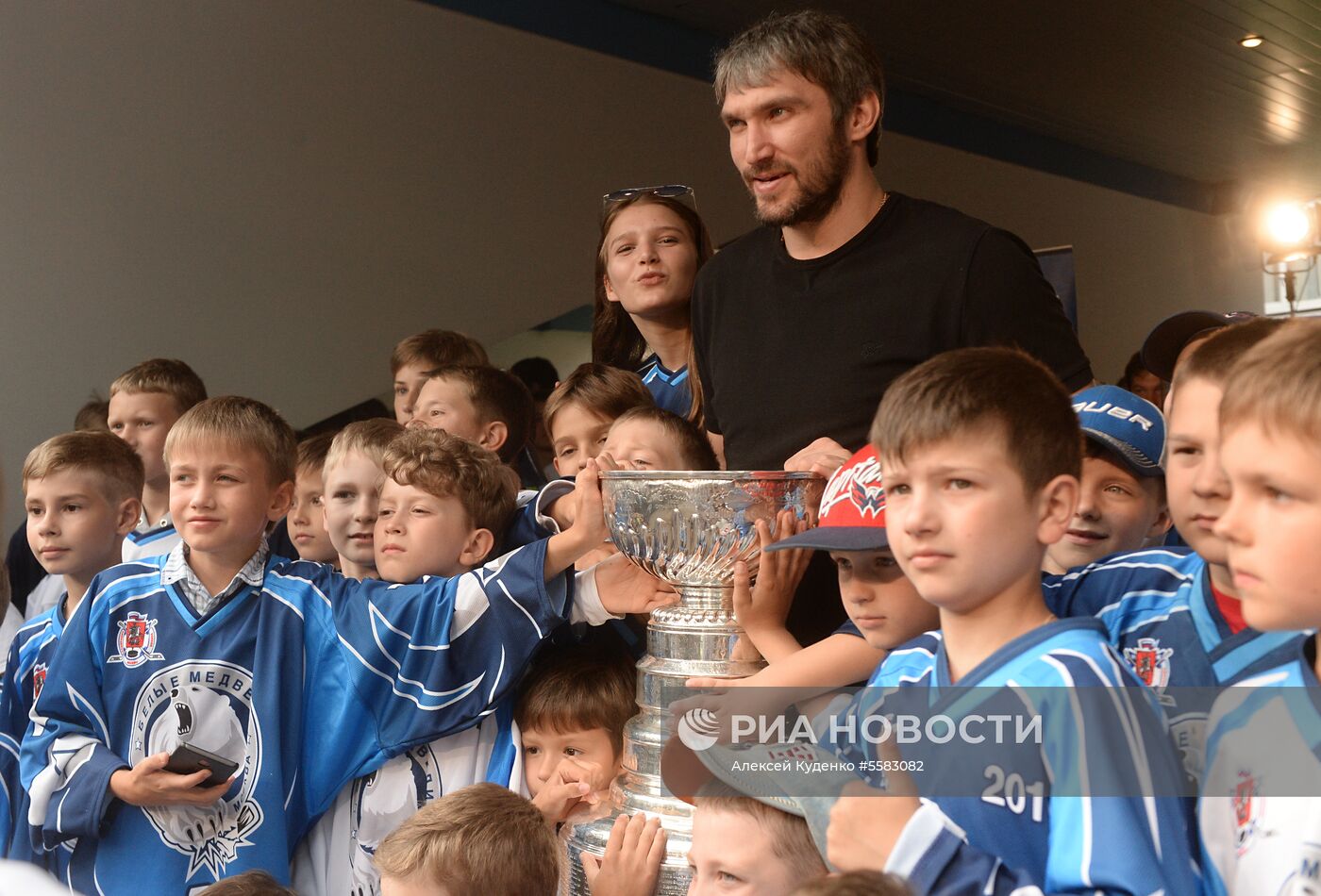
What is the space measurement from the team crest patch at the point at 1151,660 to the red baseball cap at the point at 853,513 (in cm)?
30

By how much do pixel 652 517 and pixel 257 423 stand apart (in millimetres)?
1060

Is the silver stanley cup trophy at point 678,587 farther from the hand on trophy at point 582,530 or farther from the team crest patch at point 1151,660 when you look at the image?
the team crest patch at point 1151,660

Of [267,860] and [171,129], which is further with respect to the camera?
[171,129]

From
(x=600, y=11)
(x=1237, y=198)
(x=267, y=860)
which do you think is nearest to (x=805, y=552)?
(x=267, y=860)

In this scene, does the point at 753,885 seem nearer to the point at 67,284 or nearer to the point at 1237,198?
the point at 67,284

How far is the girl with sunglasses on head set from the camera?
2.79 metres

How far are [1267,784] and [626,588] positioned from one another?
1234 mm

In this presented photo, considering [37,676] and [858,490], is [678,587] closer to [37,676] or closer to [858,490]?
[858,490]

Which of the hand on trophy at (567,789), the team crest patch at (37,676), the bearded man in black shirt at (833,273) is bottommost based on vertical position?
the hand on trophy at (567,789)

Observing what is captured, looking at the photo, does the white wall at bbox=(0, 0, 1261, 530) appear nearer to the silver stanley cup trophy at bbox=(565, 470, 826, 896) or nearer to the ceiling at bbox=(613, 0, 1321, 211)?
the ceiling at bbox=(613, 0, 1321, 211)

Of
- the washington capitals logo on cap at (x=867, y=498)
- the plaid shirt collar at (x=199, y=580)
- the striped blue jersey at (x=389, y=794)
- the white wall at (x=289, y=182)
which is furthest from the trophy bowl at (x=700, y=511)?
the white wall at (x=289, y=182)

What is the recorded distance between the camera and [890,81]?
8.55m

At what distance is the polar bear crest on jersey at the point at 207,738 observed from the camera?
2.23m

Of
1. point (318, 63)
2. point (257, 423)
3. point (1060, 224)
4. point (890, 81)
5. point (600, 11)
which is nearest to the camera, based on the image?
point (257, 423)
